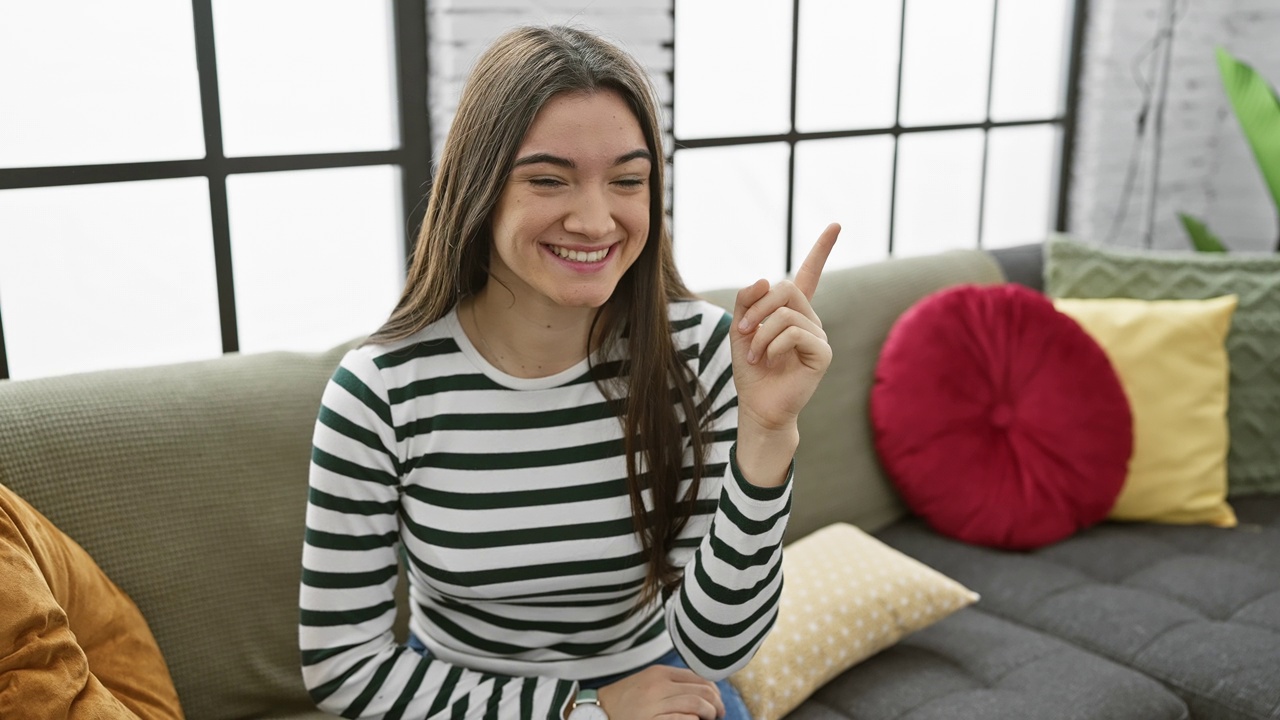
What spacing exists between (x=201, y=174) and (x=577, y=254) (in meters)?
0.91

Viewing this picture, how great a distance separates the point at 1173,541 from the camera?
2.10 m

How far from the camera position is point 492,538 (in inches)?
48.1

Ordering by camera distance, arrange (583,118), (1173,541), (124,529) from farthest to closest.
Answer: (1173,541), (124,529), (583,118)

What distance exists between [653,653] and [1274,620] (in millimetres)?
1074

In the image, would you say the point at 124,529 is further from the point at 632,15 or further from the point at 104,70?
the point at 632,15

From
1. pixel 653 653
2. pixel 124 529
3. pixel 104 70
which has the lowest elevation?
pixel 653 653

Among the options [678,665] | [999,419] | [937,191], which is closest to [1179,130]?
[937,191]

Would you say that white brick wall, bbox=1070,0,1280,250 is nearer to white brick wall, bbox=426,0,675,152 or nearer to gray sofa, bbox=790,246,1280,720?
gray sofa, bbox=790,246,1280,720

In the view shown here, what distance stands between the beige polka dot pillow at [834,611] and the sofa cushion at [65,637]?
744 mm

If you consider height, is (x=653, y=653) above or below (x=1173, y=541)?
above

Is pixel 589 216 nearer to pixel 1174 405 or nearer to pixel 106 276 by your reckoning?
pixel 106 276

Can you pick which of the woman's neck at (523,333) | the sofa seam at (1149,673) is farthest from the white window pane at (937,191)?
the woman's neck at (523,333)

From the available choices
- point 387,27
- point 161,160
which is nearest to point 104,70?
point 161,160

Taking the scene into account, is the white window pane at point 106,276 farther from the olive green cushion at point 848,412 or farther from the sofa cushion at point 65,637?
the olive green cushion at point 848,412
